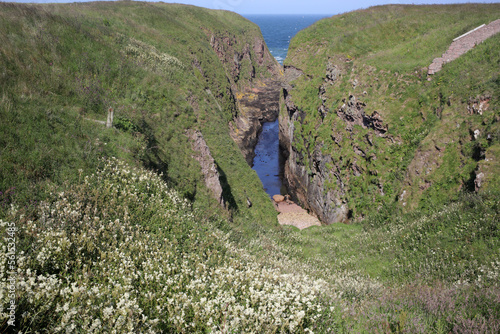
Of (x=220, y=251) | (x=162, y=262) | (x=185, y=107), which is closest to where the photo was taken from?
(x=162, y=262)

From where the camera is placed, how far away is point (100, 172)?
27.8ft

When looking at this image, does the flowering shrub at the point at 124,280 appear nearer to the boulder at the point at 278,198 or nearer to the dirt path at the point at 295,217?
the dirt path at the point at 295,217

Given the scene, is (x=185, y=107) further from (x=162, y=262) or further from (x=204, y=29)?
(x=204, y=29)

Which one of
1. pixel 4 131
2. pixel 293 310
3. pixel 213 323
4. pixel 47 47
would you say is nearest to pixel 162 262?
pixel 213 323

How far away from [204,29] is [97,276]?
6604cm

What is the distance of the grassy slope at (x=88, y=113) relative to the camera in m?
7.68

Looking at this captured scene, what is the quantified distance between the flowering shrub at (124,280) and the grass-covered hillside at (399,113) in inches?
584

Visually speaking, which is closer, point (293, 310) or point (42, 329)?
point (42, 329)

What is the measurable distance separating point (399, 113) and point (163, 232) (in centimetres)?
2158

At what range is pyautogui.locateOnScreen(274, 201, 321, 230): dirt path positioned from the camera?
94.9 feet

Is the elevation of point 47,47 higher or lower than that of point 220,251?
higher

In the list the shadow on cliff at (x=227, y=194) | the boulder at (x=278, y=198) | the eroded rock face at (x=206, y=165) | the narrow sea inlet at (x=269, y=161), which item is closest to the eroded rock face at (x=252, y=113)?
the narrow sea inlet at (x=269, y=161)

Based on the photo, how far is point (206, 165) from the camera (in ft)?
51.2

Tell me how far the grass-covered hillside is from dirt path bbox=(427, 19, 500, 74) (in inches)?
28.5
